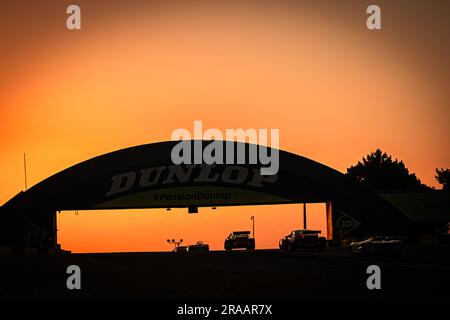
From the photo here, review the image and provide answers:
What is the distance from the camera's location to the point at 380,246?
45406mm

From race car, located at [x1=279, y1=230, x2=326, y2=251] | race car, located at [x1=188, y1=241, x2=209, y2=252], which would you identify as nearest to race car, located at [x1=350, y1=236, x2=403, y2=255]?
race car, located at [x1=279, y1=230, x2=326, y2=251]

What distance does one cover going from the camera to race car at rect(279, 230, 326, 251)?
180 ft

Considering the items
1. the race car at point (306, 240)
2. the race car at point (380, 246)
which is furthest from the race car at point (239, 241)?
the race car at point (380, 246)

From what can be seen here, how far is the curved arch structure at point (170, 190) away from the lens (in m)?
63.9

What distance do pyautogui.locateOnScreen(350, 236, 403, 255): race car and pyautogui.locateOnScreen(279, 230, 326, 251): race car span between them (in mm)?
7666

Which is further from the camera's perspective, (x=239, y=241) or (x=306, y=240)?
(x=239, y=241)

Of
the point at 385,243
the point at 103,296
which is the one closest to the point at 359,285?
the point at 103,296

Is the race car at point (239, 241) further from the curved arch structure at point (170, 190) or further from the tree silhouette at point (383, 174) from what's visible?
the tree silhouette at point (383, 174)

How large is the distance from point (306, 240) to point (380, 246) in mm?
10292

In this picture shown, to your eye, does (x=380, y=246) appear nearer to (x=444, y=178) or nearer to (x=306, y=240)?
(x=306, y=240)

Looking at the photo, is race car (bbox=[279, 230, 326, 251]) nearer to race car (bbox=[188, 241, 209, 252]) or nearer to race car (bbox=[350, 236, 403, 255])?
race car (bbox=[350, 236, 403, 255])

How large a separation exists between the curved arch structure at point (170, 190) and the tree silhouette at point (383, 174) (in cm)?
6320

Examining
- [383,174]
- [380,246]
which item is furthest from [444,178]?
[380,246]
